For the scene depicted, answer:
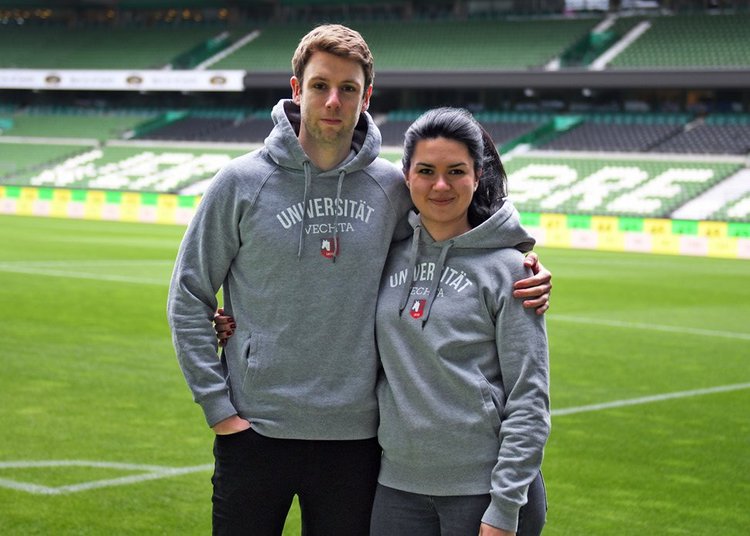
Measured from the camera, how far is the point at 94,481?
715 cm

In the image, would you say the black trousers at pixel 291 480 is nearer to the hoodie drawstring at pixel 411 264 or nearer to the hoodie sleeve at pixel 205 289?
the hoodie sleeve at pixel 205 289

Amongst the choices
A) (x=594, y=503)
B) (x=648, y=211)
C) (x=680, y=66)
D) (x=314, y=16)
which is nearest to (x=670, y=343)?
(x=594, y=503)

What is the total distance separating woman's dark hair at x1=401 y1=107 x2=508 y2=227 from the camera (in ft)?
11.9

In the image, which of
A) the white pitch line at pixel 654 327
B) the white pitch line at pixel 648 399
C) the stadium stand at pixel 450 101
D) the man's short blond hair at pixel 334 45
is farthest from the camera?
the stadium stand at pixel 450 101

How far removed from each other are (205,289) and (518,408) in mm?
1047

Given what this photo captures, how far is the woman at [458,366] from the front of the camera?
11.7ft

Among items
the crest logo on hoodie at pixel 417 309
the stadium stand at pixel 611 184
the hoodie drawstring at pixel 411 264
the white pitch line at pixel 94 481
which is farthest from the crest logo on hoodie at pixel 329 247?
the stadium stand at pixel 611 184

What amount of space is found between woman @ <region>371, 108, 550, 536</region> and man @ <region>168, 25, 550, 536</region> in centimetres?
18

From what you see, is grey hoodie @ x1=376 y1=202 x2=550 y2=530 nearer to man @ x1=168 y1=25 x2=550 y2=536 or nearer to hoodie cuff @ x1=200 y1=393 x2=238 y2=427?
man @ x1=168 y1=25 x2=550 y2=536

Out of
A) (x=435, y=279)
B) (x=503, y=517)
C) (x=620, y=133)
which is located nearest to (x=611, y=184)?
(x=620, y=133)

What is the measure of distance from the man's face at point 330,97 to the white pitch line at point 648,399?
6250 millimetres

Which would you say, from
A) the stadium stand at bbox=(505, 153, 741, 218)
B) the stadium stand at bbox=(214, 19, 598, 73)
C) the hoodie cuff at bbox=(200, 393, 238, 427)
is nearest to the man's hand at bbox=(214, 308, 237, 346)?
the hoodie cuff at bbox=(200, 393, 238, 427)

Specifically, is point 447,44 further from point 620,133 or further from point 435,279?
point 435,279

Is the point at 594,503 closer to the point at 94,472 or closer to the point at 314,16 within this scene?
the point at 94,472
